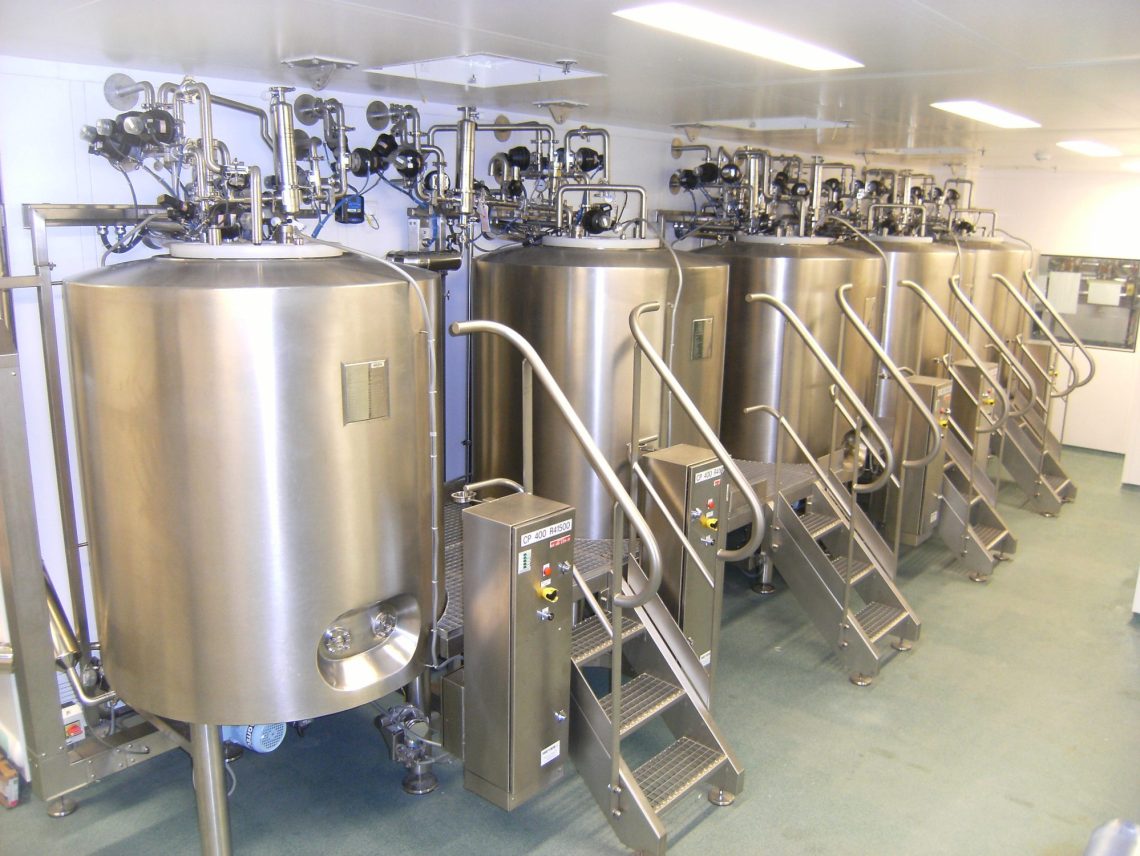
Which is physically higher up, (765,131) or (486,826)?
(765,131)

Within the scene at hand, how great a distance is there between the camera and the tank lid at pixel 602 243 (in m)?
3.84

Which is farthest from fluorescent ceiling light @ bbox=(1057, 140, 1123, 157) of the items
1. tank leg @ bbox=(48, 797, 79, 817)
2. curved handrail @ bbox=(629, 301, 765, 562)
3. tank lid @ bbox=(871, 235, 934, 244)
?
tank leg @ bbox=(48, 797, 79, 817)

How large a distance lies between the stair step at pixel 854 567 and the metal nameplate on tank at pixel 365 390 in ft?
8.60

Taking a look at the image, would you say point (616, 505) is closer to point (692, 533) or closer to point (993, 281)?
point (692, 533)

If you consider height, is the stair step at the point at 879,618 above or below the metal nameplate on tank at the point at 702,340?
below

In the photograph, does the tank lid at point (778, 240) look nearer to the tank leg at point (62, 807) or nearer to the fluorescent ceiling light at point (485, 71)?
the fluorescent ceiling light at point (485, 71)

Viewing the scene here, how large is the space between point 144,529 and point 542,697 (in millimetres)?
1243

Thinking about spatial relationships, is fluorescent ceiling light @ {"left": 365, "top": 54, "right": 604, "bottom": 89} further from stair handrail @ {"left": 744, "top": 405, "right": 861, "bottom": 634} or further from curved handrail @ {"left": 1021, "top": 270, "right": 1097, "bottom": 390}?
curved handrail @ {"left": 1021, "top": 270, "right": 1097, "bottom": 390}

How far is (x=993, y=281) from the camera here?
24.1 ft

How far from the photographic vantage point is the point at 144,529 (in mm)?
2465

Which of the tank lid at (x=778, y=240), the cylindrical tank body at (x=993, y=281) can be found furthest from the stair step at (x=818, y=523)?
the cylindrical tank body at (x=993, y=281)

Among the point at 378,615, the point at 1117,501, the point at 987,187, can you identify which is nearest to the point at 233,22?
the point at 378,615

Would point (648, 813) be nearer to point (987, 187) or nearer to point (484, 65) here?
point (484, 65)

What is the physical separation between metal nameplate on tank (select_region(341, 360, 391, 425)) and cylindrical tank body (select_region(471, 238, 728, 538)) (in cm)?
123
